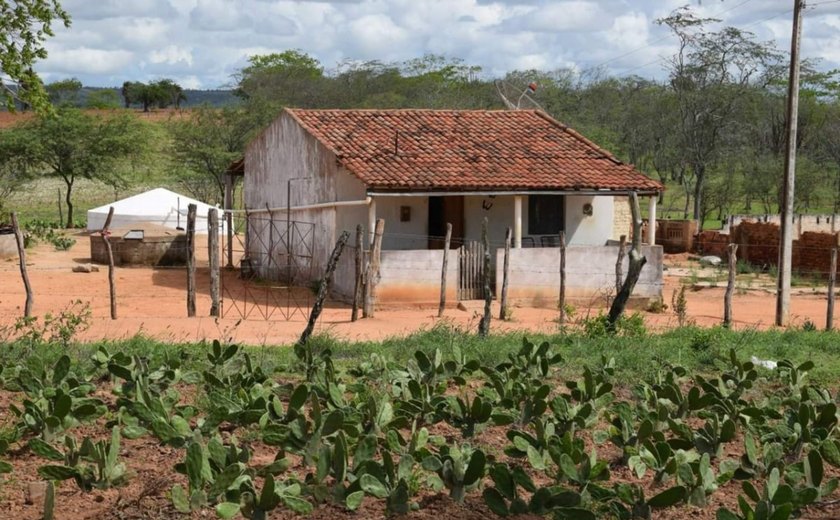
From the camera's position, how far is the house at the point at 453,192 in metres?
20.9

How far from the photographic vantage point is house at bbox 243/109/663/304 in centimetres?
2091

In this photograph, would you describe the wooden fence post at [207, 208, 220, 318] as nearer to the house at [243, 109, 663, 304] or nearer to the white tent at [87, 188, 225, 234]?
the house at [243, 109, 663, 304]

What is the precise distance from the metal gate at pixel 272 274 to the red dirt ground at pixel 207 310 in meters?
0.32

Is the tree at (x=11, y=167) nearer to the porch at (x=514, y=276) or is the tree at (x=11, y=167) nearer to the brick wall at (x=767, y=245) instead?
the porch at (x=514, y=276)

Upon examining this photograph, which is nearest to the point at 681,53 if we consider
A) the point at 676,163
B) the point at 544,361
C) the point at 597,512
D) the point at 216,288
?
the point at 676,163

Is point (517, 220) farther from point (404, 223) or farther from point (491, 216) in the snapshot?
point (404, 223)

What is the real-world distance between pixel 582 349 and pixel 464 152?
1225 centimetres

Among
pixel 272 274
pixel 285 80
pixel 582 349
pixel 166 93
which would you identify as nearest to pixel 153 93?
pixel 166 93

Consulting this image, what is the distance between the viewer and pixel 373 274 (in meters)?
19.2

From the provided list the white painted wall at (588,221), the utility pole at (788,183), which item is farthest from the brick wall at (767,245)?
the utility pole at (788,183)

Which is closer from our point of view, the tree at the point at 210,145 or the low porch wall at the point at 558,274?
the low porch wall at the point at 558,274

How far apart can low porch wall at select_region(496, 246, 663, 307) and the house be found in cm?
2

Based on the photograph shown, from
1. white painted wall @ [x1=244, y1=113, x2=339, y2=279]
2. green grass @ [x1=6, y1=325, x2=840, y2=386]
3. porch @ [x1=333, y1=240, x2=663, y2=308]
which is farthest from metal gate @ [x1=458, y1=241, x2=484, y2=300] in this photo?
green grass @ [x1=6, y1=325, x2=840, y2=386]

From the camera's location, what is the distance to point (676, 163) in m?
50.6
